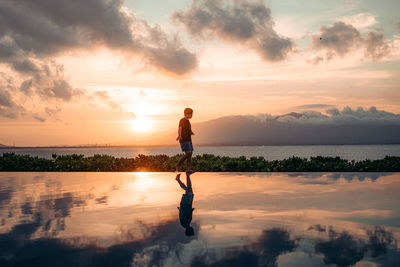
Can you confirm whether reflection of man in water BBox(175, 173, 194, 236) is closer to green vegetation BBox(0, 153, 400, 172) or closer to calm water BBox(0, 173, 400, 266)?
calm water BBox(0, 173, 400, 266)

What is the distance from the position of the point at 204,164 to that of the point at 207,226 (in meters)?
9.59

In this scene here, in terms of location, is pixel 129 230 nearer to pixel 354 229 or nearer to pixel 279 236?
pixel 279 236

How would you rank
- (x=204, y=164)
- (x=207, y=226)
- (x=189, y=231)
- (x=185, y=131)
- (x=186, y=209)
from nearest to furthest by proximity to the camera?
(x=189, y=231) < (x=207, y=226) < (x=186, y=209) < (x=185, y=131) < (x=204, y=164)

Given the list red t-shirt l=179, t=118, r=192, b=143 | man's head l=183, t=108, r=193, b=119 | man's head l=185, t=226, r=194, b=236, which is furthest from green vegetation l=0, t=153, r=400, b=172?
man's head l=185, t=226, r=194, b=236

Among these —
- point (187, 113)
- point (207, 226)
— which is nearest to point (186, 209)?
point (207, 226)

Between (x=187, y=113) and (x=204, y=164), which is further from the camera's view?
(x=204, y=164)

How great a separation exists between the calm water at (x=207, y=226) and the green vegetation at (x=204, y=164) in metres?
4.31

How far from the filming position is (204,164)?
15.4 m

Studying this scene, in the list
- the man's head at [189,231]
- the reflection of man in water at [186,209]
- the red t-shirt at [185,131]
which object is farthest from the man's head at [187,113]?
the man's head at [189,231]

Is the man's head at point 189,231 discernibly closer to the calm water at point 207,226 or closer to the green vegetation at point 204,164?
the calm water at point 207,226

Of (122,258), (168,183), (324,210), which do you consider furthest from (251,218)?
(168,183)

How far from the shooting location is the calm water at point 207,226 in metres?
4.37

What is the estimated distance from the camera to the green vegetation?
1473 cm

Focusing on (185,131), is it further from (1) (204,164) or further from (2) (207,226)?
(2) (207,226)
